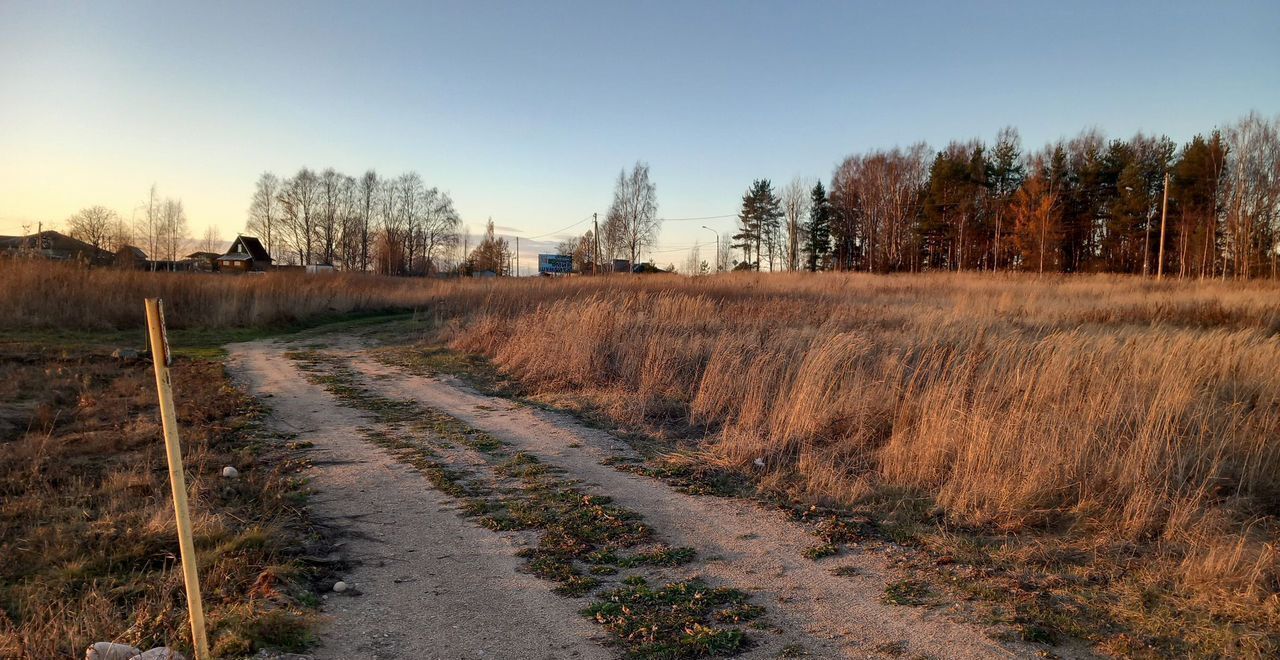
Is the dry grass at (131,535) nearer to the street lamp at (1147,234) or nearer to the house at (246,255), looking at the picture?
the street lamp at (1147,234)

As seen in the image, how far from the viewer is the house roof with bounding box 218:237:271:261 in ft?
234

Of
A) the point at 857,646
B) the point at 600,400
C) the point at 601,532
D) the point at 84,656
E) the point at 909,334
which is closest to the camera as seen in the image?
the point at 84,656

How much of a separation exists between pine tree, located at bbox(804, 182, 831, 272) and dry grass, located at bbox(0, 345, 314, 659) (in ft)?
195

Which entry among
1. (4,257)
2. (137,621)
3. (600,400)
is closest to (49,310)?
(4,257)

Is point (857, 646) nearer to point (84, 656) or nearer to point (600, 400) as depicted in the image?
point (84, 656)

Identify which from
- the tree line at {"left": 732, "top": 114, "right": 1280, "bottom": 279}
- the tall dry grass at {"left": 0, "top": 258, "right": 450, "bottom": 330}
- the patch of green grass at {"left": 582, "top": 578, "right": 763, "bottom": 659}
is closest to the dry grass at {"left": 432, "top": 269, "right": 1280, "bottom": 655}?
the patch of green grass at {"left": 582, "top": 578, "right": 763, "bottom": 659}

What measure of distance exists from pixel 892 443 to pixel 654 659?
3.69m

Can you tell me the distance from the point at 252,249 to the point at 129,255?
175 feet

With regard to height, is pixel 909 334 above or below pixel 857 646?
above

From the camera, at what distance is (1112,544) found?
13.7 feet

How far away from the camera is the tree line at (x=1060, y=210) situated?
39.1m

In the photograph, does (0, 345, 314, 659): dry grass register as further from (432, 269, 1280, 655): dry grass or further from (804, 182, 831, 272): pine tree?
(804, 182, 831, 272): pine tree

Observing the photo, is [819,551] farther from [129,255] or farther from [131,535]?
[129,255]

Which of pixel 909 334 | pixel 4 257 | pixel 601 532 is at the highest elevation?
pixel 4 257
